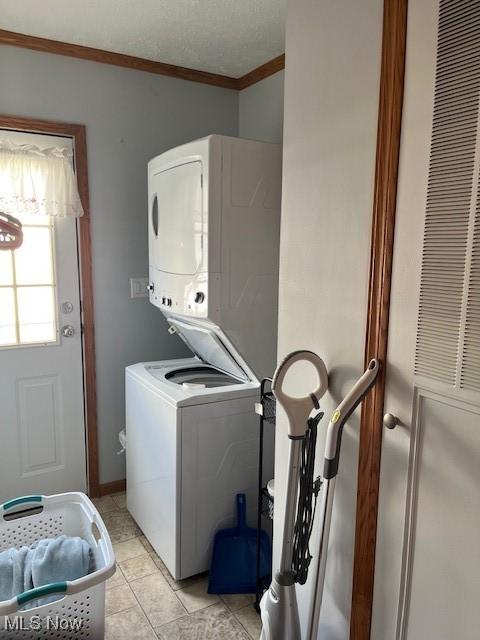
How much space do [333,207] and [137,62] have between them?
1.92m

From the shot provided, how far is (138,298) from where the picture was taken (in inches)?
111

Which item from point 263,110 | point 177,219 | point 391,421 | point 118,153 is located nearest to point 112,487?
point 177,219

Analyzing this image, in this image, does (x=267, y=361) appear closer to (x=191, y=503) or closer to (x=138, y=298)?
(x=191, y=503)

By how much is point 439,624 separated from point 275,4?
2.22 meters

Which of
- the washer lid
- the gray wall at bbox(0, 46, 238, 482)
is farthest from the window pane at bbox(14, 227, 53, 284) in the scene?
the washer lid

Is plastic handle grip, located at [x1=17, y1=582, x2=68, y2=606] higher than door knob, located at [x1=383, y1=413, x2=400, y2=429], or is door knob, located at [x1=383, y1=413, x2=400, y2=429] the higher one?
door knob, located at [x1=383, y1=413, x2=400, y2=429]

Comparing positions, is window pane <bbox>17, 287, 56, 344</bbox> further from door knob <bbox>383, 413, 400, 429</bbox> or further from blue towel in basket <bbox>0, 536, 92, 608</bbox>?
door knob <bbox>383, 413, 400, 429</bbox>

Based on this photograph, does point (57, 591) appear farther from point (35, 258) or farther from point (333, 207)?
point (35, 258)

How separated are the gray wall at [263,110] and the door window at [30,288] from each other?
4.20 feet

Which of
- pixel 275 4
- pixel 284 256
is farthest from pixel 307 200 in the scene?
pixel 275 4

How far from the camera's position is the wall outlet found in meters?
2.80

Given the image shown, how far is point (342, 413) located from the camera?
3.77 ft

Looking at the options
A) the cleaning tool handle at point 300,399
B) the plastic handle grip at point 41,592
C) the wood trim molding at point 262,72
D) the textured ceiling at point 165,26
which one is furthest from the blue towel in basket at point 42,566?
the wood trim molding at point 262,72

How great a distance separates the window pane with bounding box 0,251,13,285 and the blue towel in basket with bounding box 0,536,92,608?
4.46 feet
